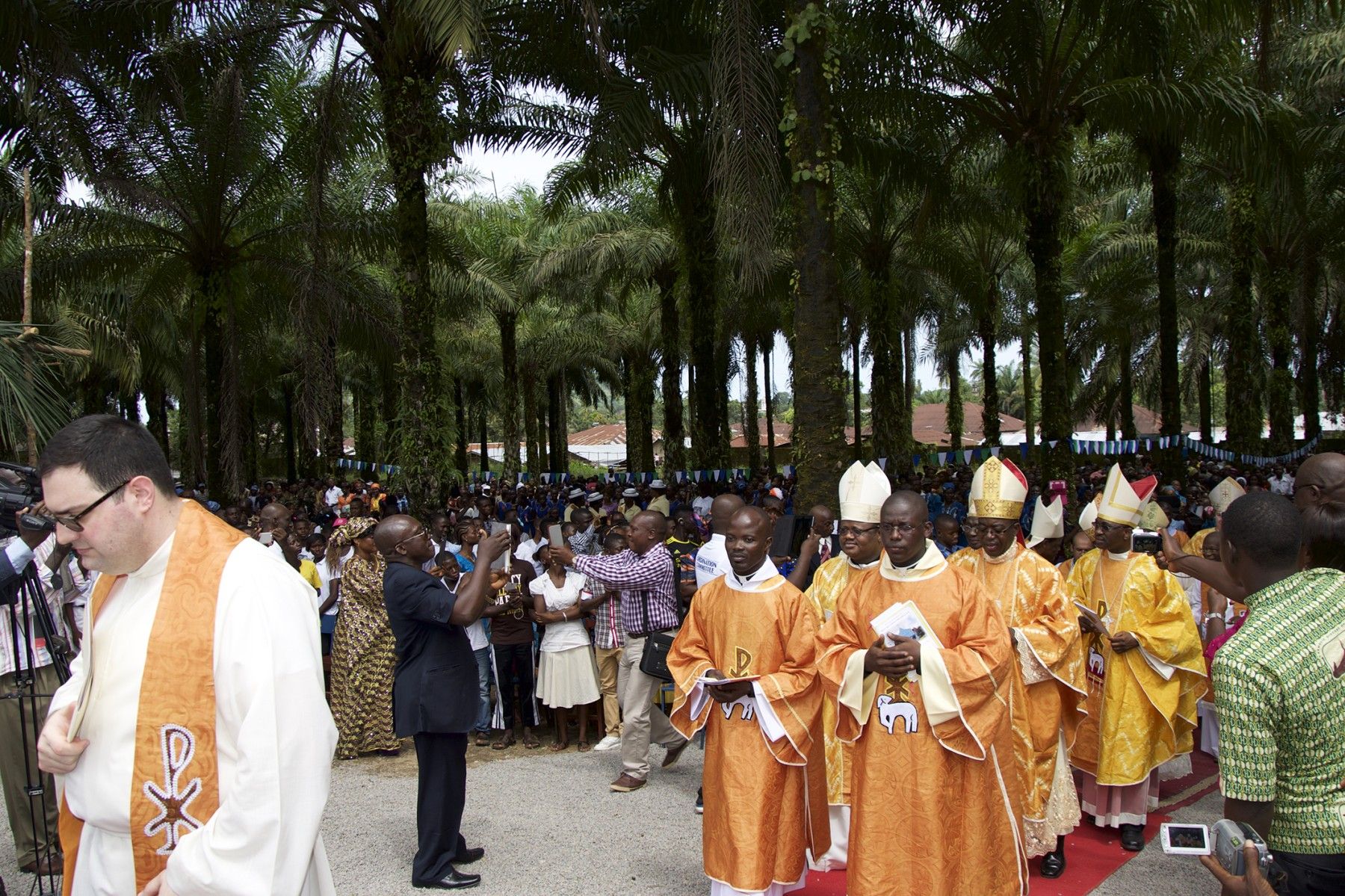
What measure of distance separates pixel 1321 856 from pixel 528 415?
33.7 meters

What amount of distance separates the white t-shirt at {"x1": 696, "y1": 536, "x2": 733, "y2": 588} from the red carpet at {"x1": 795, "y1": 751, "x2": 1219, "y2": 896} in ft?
6.35

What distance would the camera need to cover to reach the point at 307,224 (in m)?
14.9

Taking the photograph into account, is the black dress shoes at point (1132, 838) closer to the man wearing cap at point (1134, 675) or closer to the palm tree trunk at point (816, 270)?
the man wearing cap at point (1134, 675)

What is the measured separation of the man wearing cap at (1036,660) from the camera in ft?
18.4

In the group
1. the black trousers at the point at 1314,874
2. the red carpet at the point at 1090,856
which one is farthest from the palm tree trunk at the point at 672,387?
the black trousers at the point at 1314,874

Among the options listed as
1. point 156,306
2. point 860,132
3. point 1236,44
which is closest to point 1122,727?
point 860,132

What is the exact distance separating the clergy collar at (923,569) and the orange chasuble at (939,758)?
0.02 metres

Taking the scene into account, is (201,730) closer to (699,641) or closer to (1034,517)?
(699,641)

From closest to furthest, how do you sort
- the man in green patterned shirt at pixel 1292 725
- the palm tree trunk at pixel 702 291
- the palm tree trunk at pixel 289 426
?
the man in green patterned shirt at pixel 1292 725, the palm tree trunk at pixel 702 291, the palm tree trunk at pixel 289 426

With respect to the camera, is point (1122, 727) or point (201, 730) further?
point (1122, 727)

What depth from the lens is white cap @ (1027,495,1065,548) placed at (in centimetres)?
686

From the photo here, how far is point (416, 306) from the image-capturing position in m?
11.3

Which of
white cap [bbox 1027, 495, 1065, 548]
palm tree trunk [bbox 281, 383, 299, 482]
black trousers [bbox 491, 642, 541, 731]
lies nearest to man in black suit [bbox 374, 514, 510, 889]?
black trousers [bbox 491, 642, 541, 731]

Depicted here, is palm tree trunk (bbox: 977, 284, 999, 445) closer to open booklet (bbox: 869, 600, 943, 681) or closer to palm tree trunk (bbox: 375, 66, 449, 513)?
palm tree trunk (bbox: 375, 66, 449, 513)
